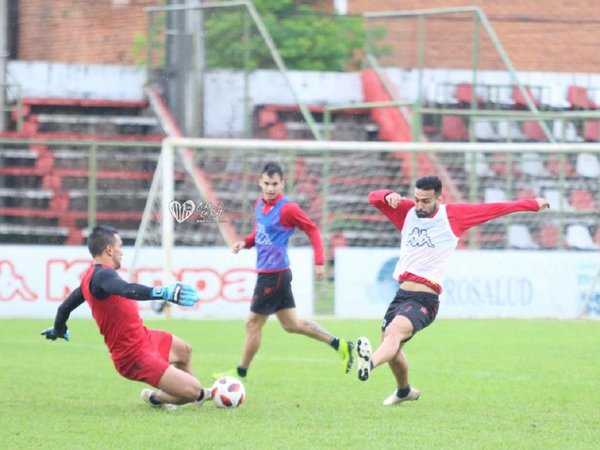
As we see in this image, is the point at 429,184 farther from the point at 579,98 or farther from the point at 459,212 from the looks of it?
the point at 579,98

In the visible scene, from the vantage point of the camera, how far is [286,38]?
82.6 feet

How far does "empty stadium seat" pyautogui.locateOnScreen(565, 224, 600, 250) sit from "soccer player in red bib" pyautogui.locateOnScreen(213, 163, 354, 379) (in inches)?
371

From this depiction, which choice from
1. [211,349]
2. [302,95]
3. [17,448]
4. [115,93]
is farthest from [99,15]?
[17,448]

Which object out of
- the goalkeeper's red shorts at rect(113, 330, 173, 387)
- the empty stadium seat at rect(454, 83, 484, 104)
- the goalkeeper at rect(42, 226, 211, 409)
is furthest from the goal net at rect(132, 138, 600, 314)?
Answer: the goalkeeper's red shorts at rect(113, 330, 173, 387)

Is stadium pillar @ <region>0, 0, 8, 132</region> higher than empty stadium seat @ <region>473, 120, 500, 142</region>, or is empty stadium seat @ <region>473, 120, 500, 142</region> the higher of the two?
stadium pillar @ <region>0, 0, 8, 132</region>

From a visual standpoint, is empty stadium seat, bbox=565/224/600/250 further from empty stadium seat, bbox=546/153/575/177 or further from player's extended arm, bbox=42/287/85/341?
player's extended arm, bbox=42/287/85/341

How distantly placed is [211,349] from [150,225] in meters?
5.61

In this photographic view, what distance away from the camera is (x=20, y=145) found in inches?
899

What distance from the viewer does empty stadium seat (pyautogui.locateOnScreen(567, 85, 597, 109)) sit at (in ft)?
79.1

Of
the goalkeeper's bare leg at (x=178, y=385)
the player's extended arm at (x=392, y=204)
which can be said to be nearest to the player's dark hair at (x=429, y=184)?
the player's extended arm at (x=392, y=204)

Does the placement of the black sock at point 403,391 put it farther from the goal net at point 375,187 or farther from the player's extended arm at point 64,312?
the goal net at point 375,187

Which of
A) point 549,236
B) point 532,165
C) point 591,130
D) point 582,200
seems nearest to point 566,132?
point 591,130

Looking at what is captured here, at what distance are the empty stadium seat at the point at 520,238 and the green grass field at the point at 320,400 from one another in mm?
4652

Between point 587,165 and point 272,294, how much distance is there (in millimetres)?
10828
